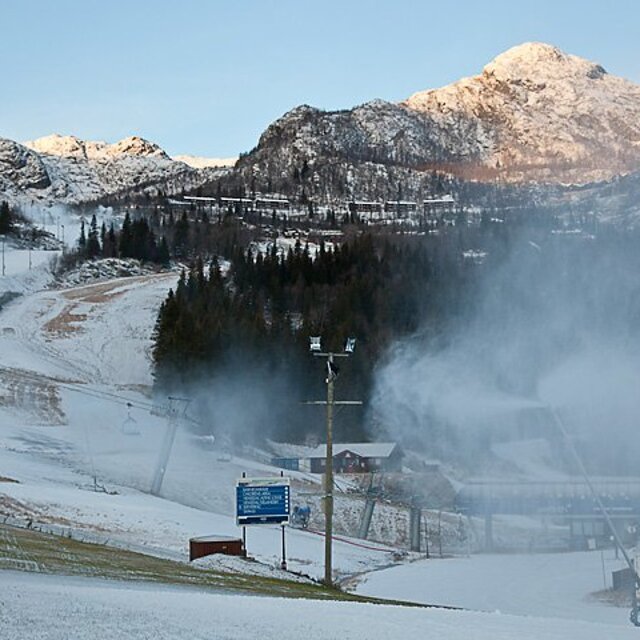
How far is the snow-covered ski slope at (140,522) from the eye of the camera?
14242 mm

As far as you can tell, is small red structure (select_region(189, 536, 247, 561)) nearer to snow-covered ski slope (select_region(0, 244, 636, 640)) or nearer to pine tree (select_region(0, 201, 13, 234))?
snow-covered ski slope (select_region(0, 244, 636, 640))

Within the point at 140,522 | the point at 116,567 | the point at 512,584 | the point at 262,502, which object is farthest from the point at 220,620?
the point at 512,584

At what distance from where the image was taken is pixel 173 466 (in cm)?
6619

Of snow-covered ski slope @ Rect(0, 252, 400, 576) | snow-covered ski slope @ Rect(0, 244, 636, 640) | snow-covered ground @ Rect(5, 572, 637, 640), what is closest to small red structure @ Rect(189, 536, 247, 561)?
snow-covered ski slope @ Rect(0, 244, 636, 640)

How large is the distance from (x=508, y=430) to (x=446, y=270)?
52.4 meters

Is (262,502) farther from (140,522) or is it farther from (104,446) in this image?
(104,446)

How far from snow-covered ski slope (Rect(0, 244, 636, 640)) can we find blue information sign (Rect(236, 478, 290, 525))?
197cm

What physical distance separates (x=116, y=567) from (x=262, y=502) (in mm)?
14135

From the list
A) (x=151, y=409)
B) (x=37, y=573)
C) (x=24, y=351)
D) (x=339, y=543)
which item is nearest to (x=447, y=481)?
(x=151, y=409)

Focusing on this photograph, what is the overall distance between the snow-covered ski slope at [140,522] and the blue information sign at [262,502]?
197 cm

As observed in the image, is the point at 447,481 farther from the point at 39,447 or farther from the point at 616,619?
the point at 616,619

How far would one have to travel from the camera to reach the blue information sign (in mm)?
38250

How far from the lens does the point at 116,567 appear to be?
24.5 metres

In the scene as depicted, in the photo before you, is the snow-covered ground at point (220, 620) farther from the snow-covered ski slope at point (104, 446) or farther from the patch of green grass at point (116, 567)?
the snow-covered ski slope at point (104, 446)
